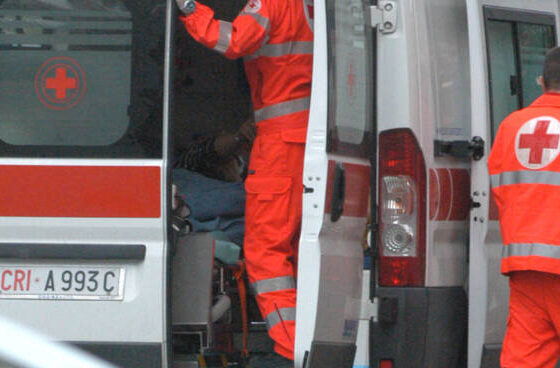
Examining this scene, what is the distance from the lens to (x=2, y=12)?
3.92 m

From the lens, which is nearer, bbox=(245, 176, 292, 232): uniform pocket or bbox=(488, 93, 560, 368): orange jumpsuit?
bbox=(488, 93, 560, 368): orange jumpsuit

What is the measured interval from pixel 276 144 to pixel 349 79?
582 mm

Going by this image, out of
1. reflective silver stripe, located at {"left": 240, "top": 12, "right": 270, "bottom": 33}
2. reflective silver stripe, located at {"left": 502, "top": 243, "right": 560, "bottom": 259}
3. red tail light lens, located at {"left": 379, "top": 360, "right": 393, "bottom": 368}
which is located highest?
reflective silver stripe, located at {"left": 240, "top": 12, "right": 270, "bottom": 33}

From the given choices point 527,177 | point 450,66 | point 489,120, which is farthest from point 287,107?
point 527,177

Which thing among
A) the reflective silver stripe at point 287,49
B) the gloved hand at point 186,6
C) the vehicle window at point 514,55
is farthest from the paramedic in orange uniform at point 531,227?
the gloved hand at point 186,6

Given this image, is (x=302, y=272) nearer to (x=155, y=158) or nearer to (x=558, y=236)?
(x=155, y=158)

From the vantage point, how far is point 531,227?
12.9 ft

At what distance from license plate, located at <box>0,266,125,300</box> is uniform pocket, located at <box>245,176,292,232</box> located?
28.9 inches

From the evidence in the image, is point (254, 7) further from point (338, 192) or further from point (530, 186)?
point (530, 186)

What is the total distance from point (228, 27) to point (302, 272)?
1113mm

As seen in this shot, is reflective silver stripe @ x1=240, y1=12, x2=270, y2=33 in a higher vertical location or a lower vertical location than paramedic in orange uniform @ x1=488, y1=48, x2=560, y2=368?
higher

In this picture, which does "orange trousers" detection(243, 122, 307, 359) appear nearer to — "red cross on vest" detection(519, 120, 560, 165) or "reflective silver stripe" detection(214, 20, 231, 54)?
"reflective silver stripe" detection(214, 20, 231, 54)

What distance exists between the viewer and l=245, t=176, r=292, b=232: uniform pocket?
4.29 meters

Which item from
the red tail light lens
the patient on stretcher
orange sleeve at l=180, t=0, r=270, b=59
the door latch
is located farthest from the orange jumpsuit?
the patient on stretcher
